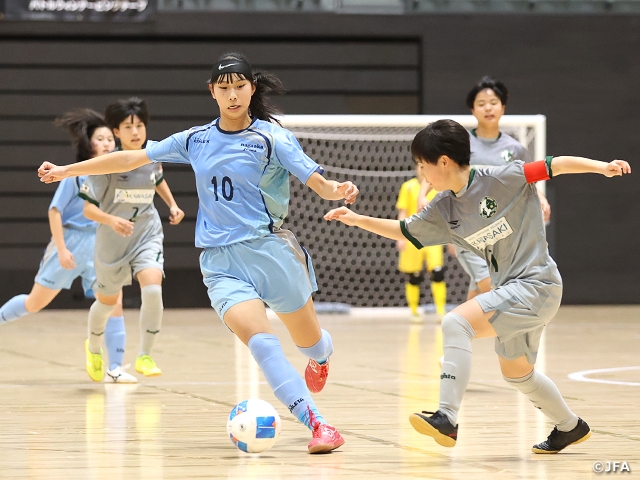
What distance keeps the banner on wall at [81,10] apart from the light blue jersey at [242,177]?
27.8 ft

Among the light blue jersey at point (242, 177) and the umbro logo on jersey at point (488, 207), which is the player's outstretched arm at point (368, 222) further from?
the umbro logo on jersey at point (488, 207)

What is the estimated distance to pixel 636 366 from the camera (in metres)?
6.70

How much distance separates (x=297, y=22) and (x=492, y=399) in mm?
8034

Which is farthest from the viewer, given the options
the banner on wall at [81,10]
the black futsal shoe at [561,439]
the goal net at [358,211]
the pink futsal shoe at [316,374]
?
the goal net at [358,211]

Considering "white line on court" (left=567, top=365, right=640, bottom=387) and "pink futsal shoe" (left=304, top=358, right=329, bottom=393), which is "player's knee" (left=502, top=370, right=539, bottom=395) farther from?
"white line on court" (left=567, top=365, right=640, bottom=387)

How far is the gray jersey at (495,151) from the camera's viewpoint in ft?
19.5

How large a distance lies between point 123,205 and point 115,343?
843mm

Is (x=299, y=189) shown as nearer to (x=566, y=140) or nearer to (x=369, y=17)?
(x=369, y=17)

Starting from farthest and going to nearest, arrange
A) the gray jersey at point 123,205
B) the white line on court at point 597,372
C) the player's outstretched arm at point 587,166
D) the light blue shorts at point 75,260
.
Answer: the light blue shorts at point 75,260, the gray jersey at point 123,205, the white line on court at point 597,372, the player's outstretched arm at point 587,166

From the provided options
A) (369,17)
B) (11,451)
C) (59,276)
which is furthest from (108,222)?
(369,17)

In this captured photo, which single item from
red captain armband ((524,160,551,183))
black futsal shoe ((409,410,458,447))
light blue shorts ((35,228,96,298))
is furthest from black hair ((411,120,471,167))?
light blue shorts ((35,228,96,298))

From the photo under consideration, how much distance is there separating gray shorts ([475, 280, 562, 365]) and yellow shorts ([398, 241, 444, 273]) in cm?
757

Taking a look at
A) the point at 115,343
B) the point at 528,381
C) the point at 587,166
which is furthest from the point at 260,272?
the point at 115,343

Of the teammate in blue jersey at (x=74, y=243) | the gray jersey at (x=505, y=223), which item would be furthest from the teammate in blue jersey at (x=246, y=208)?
the teammate in blue jersey at (x=74, y=243)
